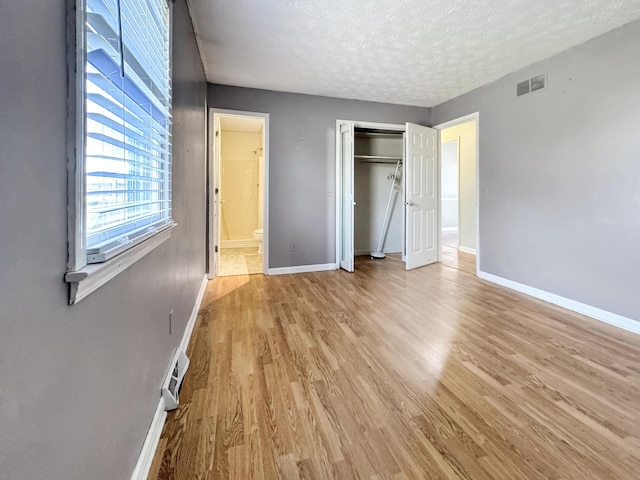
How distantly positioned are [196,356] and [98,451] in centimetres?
130

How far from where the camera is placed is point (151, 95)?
127cm

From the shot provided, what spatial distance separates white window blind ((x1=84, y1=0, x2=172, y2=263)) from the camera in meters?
0.77

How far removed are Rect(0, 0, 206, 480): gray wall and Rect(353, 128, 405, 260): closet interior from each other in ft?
16.1

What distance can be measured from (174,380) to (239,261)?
3.57 meters

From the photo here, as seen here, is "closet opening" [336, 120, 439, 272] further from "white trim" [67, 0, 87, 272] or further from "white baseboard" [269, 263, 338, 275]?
"white trim" [67, 0, 87, 272]

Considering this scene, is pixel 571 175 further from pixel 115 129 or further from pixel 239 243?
pixel 239 243

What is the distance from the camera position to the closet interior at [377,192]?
559cm

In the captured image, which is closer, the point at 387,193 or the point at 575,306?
the point at 575,306

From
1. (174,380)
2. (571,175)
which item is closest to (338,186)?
(571,175)

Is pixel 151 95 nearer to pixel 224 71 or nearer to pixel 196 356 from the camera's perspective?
pixel 196 356

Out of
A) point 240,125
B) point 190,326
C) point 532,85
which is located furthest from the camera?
point 240,125

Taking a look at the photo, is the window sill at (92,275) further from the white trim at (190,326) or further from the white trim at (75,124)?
the white trim at (190,326)

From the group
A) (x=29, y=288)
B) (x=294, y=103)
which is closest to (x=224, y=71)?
(x=294, y=103)

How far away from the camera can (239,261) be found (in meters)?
5.16
